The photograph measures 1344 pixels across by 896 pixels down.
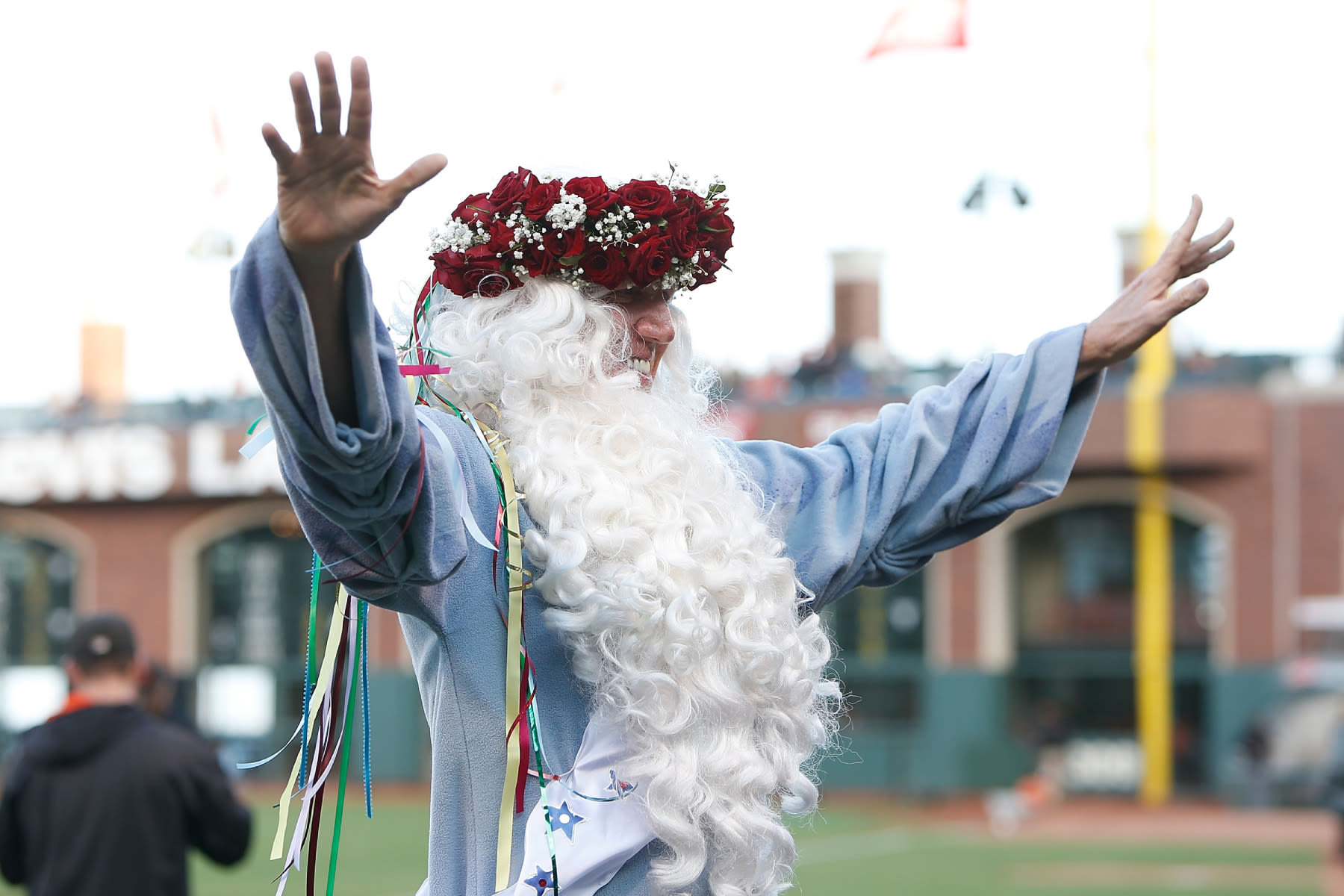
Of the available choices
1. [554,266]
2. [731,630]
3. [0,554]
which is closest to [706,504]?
[731,630]

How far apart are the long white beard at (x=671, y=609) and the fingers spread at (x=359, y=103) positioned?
1.96ft

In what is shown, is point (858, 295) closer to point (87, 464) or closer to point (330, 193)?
point (87, 464)

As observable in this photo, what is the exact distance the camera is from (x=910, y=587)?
21.5 m

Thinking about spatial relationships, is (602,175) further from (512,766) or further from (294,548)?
(294,548)

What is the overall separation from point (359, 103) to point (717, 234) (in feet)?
2.75

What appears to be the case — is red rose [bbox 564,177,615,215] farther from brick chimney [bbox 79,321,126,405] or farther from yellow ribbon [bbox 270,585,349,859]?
brick chimney [bbox 79,321,126,405]

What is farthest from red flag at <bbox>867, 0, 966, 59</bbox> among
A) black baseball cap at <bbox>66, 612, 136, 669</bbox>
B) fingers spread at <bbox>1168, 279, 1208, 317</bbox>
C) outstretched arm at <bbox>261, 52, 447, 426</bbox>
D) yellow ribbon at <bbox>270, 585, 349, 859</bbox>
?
outstretched arm at <bbox>261, 52, 447, 426</bbox>

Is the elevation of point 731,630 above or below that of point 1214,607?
above

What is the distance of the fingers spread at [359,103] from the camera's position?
1.65 metres

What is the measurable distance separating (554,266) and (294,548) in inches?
871

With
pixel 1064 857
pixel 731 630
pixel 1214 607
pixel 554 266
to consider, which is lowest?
pixel 1064 857

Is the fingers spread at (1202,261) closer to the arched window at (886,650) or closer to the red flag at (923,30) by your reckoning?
the red flag at (923,30)

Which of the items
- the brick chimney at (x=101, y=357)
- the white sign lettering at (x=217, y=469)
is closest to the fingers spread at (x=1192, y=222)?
the white sign lettering at (x=217, y=469)

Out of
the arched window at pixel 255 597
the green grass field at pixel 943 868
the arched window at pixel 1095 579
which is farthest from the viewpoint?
the arched window at pixel 255 597
